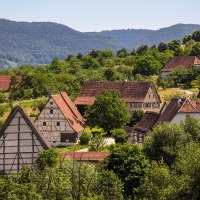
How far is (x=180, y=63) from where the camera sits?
123500mm

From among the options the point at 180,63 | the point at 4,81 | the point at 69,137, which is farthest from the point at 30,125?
the point at 4,81

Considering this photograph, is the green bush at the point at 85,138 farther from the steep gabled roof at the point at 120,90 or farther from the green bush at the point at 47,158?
the steep gabled roof at the point at 120,90

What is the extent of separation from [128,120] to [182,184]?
41697 millimetres

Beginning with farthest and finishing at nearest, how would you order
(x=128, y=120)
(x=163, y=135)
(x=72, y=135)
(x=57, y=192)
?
(x=128, y=120), (x=72, y=135), (x=163, y=135), (x=57, y=192)

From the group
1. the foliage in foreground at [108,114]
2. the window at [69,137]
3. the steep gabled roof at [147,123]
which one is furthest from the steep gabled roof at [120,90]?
the steep gabled roof at [147,123]

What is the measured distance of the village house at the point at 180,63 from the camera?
394ft

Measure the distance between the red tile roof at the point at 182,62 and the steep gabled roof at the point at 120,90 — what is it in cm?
3237

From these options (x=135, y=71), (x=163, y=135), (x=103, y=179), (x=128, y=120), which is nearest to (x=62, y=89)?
(x=135, y=71)

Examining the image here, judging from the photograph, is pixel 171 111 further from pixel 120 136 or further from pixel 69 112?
pixel 69 112

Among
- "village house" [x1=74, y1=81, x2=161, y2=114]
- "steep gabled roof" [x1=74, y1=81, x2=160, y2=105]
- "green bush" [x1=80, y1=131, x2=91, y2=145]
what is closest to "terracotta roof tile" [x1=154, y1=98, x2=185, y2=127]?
"green bush" [x1=80, y1=131, x2=91, y2=145]

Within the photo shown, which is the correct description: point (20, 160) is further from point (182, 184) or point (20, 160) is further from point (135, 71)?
point (135, 71)

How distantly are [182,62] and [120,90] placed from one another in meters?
37.6

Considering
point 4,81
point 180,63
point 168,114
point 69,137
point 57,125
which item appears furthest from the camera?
point 4,81

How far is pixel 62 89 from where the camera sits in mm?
111938
